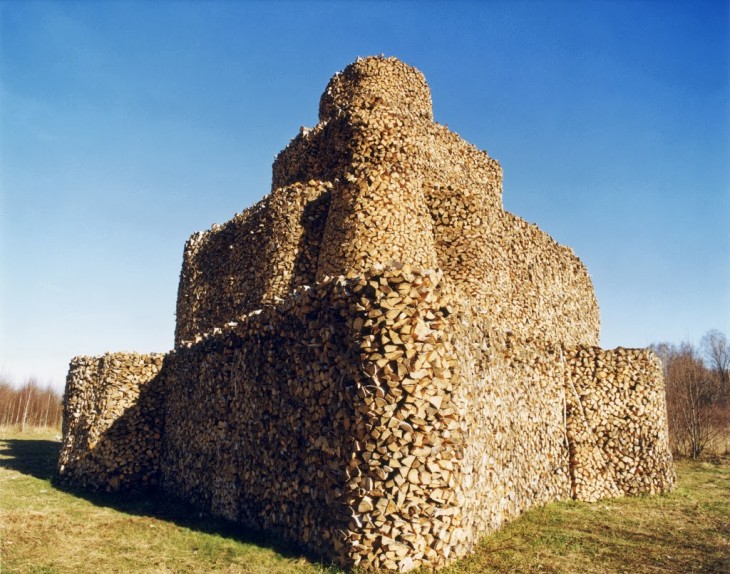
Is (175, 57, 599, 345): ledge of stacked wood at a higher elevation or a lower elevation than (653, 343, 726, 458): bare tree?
higher

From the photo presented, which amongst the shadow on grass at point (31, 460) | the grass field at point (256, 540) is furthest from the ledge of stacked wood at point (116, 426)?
the shadow on grass at point (31, 460)

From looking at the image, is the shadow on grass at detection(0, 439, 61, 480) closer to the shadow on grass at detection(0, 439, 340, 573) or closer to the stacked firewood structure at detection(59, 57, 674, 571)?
the shadow on grass at detection(0, 439, 340, 573)

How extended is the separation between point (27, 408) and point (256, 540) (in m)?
41.1

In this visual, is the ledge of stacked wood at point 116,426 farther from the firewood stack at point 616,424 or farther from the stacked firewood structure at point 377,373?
the firewood stack at point 616,424

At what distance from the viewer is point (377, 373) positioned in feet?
22.1

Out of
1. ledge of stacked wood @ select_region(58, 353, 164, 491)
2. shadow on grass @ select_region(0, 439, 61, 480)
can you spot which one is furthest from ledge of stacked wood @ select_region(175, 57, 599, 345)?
shadow on grass @ select_region(0, 439, 61, 480)

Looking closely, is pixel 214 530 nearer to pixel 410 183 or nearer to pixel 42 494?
pixel 42 494

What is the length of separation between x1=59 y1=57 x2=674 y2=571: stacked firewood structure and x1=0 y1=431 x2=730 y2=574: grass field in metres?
0.40

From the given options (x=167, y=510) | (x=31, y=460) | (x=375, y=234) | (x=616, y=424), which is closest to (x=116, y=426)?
(x=167, y=510)

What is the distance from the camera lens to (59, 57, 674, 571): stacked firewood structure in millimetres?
6699

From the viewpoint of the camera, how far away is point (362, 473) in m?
6.59

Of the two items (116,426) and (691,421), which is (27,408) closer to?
(116,426)

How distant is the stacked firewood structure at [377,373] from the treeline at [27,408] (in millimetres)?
31324

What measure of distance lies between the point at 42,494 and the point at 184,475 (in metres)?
3.21
